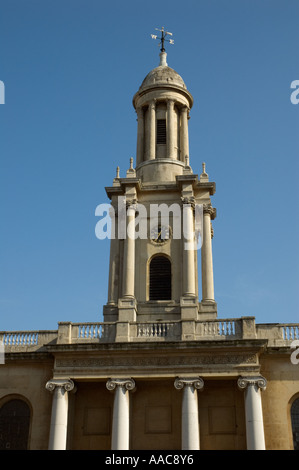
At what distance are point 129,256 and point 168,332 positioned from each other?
234 inches

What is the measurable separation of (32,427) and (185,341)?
8183mm

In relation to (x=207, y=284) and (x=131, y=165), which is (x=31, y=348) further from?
(x=131, y=165)

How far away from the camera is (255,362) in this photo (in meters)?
29.4

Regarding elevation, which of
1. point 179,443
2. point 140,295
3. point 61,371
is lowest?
point 179,443

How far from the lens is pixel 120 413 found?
2881 centimetres

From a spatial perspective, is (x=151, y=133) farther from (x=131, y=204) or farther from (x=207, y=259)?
(x=207, y=259)

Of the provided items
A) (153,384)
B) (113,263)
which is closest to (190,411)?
(153,384)

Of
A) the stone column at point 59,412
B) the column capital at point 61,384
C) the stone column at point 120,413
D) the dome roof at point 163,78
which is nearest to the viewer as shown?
the stone column at point 120,413

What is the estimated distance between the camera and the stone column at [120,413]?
2831 centimetres

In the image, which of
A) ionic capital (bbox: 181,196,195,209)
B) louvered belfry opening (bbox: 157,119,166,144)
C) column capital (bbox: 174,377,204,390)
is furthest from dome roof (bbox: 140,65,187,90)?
column capital (bbox: 174,377,204,390)

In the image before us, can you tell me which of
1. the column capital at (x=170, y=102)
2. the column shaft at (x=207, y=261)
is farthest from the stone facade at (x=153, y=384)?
the column capital at (x=170, y=102)

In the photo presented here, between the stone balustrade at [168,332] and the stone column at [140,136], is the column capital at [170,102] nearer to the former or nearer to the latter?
the stone column at [140,136]

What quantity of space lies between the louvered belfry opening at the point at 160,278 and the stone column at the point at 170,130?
7.07 meters
